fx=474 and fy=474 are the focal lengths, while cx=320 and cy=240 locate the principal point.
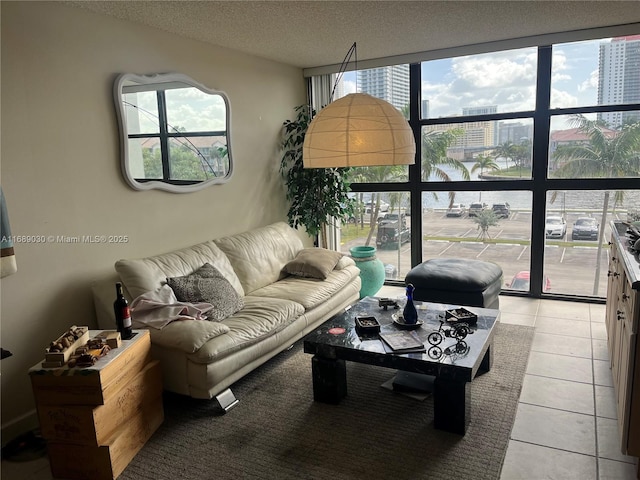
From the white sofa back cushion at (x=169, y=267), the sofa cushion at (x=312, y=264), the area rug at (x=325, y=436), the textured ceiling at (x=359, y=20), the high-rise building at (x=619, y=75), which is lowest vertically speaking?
the area rug at (x=325, y=436)

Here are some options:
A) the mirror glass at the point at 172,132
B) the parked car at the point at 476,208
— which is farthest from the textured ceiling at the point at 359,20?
the parked car at the point at 476,208

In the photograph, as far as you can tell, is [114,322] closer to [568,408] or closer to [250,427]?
[250,427]

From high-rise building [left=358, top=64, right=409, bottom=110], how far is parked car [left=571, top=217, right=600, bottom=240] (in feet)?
6.48

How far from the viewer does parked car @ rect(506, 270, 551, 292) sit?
4.53 metres

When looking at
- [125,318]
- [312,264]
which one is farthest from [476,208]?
[125,318]

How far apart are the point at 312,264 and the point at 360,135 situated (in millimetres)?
1608

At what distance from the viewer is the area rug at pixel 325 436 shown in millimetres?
2176

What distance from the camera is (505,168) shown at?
14.8 feet

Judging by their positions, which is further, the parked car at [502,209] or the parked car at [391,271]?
Answer: the parked car at [391,271]

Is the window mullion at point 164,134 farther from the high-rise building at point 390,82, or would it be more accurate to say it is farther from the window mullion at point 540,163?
the window mullion at point 540,163

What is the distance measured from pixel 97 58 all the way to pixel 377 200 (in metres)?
3.06

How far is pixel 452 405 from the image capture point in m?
2.39

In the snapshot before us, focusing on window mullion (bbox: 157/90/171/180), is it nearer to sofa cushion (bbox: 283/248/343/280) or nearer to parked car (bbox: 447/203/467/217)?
sofa cushion (bbox: 283/248/343/280)

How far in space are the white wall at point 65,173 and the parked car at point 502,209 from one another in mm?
2803
